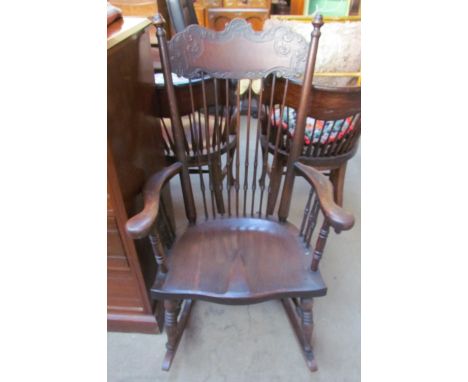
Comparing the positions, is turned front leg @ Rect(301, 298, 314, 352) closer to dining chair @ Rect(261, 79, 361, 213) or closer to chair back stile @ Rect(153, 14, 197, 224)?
dining chair @ Rect(261, 79, 361, 213)

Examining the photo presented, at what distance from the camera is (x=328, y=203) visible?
899mm

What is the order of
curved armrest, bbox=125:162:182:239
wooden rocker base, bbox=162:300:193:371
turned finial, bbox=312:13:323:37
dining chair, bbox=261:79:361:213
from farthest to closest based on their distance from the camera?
dining chair, bbox=261:79:361:213 → wooden rocker base, bbox=162:300:193:371 → turned finial, bbox=312:13:323:37 → curved armrest, bbox=125:162:182:239

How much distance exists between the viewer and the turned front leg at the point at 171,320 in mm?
1022

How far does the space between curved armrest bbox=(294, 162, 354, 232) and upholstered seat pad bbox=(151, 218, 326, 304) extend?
0.23 m

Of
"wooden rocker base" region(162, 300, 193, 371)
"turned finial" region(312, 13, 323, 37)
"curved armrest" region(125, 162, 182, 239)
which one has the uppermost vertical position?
"turned finial" region(312, 13, 323, 37)

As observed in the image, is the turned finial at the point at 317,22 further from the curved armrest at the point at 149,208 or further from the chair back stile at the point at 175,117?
the curved armrest at the point at 149,208

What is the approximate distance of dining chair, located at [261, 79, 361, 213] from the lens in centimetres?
127

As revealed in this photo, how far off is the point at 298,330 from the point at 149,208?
81 cm

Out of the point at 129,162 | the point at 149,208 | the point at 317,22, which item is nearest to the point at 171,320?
the point at 149,208

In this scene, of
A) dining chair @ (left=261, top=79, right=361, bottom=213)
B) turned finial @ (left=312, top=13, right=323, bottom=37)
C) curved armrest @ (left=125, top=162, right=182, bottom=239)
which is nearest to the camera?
curved armrest @ (left=125, top=162, right=182, bottom=239)

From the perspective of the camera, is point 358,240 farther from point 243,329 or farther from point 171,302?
point 171,302

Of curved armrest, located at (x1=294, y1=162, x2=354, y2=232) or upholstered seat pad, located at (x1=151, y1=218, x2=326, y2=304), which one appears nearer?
curved armrest, located at (x1=294, y1=162, x2=354, y2=232)

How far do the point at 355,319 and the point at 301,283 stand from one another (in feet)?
1.95

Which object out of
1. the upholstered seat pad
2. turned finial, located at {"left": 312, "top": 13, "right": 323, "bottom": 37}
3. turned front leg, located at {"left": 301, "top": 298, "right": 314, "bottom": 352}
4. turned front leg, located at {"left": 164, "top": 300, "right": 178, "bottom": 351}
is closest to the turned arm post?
turned finial, located at {"left": 312, "top": 13, "right": 323, "bottom": 37}
